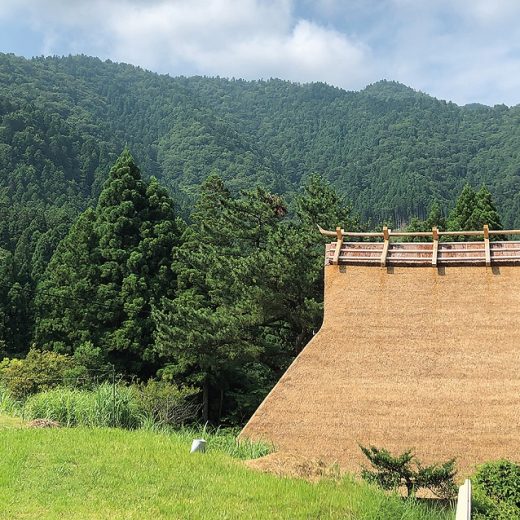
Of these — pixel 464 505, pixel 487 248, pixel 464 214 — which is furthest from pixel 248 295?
pixel 464 214

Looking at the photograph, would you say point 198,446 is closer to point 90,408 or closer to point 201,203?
point 90,408

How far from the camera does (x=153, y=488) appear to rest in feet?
20.6

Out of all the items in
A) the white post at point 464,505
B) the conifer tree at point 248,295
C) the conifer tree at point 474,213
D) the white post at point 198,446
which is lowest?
the white post at point 464,505

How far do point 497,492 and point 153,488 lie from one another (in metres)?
3.54

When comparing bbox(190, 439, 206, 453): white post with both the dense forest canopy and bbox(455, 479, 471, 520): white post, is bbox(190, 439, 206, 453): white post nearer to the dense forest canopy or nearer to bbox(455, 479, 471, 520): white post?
bbox(455, 479, 471, 520): white post

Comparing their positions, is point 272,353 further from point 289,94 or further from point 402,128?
point 289,94

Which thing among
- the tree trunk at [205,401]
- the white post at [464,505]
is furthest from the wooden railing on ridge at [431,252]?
the tree trunk at [205,401]

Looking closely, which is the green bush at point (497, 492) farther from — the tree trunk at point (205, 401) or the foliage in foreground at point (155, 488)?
the tree trunk at point (205, 401)

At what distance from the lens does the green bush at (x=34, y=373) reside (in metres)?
14.7

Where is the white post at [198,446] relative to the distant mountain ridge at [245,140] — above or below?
below

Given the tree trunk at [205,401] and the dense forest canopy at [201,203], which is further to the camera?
the tree trunk at [205,401]

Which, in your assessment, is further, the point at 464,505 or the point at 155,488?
the point at 155,488

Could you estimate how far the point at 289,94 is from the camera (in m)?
172

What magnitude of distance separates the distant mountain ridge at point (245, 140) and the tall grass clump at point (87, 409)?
51646 mm
